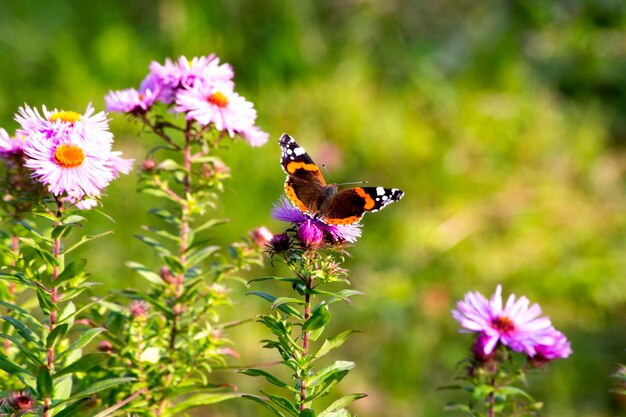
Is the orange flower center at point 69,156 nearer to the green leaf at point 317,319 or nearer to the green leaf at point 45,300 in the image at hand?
the green leaf at point 45,300

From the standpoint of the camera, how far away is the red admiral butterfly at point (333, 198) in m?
1.21

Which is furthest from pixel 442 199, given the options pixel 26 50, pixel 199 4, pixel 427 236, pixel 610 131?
pixel 26 50

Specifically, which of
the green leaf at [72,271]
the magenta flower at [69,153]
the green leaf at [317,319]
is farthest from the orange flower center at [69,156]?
the green leaf at [317,319]

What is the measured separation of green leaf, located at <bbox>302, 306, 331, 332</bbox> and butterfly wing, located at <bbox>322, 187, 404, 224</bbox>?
169 mm

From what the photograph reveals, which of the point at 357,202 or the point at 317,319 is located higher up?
the point at 357,202

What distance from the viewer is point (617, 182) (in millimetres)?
3369

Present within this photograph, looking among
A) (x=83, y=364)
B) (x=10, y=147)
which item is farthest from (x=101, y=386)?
(x=10, y=147)

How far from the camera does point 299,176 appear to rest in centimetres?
145

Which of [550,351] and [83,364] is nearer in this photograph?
[83,364]

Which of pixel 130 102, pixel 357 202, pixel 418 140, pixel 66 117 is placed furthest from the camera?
pixel 418 140

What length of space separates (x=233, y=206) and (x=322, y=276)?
1.88 meters

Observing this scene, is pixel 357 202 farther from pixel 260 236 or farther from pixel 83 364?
pixel 83 364

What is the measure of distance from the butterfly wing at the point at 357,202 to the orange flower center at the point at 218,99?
25 centimetres

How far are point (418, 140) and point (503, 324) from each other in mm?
2169
